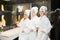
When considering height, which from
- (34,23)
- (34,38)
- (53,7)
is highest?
(53,7)

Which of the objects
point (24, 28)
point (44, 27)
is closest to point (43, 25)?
point (44, 27)

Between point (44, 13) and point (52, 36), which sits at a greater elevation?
point (44, 13)

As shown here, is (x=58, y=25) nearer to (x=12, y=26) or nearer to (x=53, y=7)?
(x=53, y=7)

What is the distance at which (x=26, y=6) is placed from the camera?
1.21 meters

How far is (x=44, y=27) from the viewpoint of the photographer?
1.16 m

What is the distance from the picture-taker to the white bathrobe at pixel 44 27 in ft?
3.76

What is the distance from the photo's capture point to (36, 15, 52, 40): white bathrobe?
1.15m

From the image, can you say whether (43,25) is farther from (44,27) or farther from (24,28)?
(24,28)

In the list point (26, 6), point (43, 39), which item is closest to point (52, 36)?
point (43, 39)

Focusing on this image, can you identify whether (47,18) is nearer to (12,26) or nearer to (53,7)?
(53,7)

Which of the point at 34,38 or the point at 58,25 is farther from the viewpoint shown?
the point at 34,38

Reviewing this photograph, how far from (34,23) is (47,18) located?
0.35 ft

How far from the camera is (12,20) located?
4.11 feet

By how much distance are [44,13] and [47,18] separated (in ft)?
0.15
